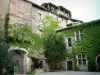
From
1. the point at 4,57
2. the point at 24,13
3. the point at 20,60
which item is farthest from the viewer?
the point at 24,13

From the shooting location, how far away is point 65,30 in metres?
22.5

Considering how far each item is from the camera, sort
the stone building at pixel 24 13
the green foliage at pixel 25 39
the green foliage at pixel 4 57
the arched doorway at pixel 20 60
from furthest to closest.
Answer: the stone building at pixel 24 13, the arched doorway at pixel 20 60, the green foliage at pixel 25 39, the green foliage at pixel 4 57

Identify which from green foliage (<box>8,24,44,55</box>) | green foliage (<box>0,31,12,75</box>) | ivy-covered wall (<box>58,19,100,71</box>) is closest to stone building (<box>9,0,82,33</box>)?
green foliage (<box>8,24,44,55</box>)

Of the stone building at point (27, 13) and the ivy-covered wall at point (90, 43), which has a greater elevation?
the stone building at point (27, 13)

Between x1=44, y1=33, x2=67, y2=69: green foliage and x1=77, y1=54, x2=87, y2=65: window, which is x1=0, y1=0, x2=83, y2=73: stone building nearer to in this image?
x1=44, y1=33, x2=67, y2=69: green foliage

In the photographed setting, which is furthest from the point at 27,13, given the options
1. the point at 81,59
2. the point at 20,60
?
the point at 81,59

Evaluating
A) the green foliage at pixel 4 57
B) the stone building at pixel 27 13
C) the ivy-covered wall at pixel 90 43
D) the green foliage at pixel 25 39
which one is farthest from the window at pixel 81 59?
the green foliage at pixel 4 57

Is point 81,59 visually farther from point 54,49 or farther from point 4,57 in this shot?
point 4,57

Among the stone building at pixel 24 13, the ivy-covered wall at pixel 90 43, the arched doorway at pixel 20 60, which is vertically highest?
the stone building at pixel 24 13

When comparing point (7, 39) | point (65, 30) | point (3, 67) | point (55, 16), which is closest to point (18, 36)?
point (7, 39)

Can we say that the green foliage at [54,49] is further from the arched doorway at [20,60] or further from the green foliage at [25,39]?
the arched doorway at [20,60]

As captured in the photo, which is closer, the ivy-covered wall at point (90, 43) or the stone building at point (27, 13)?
the ivy-covered wall at point (90, 43)

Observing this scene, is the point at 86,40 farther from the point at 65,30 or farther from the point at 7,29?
the point at 7,29

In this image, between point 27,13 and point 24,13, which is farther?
point 27,13
